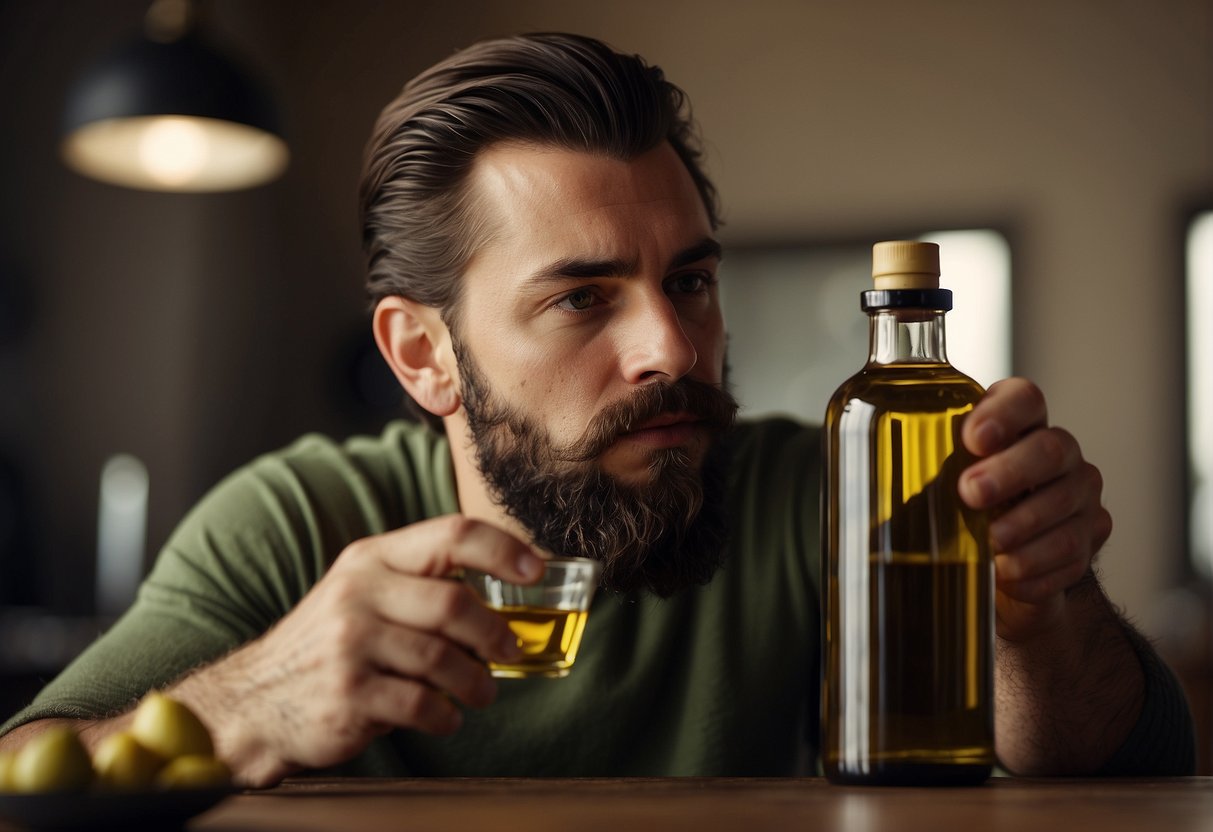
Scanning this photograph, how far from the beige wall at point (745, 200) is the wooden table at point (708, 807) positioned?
375cm

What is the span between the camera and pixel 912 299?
0.92 meters

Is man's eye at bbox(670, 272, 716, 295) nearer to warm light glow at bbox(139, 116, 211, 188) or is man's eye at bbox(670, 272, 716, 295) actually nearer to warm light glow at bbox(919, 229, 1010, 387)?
warm light glow at bbox(139, 116, 211, 188)

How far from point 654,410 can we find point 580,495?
0.14 metres

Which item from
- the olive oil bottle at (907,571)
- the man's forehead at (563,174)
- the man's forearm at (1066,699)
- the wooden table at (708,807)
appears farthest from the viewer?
the man's forehead at (563,174)

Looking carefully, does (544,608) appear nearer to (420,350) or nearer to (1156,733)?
(1156,733)

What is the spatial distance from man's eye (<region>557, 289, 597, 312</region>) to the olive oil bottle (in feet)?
1.74

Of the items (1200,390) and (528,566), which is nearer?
(528,566)

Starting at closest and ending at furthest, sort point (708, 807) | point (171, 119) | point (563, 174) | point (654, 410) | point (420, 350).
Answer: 1. point (708, 807)
2. point (654, 410)
3. point (563, 174)
4. point (420, 350)
5. point (171, 119)

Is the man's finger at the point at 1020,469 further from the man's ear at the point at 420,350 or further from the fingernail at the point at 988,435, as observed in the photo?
the man's ear at the point at 420,350

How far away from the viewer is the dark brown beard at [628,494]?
1379mm

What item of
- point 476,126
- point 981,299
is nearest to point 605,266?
point 476,126

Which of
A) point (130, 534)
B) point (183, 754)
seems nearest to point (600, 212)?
point (183, 754)

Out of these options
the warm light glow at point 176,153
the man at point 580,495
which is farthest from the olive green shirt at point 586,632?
the warm light glow at point 176,153

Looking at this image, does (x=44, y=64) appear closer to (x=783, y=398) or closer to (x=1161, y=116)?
(x=783, y=398)
